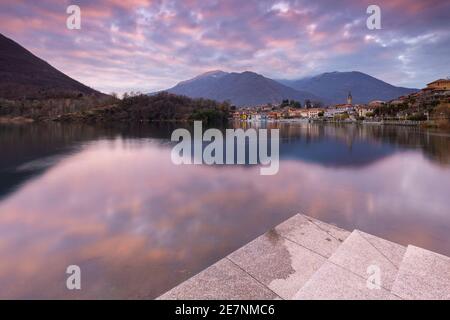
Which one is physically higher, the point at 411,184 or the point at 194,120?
the point at 194,120

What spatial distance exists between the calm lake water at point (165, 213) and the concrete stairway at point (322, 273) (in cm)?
74

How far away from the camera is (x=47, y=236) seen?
558 centimetres

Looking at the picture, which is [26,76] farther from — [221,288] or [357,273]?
[357,273]

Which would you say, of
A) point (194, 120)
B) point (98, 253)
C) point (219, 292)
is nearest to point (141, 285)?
point (219, 292)

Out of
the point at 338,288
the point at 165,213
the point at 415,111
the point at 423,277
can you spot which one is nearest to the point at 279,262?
the point at 338,288

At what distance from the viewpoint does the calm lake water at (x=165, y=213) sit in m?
4.14

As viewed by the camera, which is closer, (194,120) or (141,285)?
(141,285)

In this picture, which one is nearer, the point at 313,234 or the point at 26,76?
the point at 313,234

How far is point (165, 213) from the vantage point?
689 cm

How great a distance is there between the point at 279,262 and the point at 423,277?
5.91 ft

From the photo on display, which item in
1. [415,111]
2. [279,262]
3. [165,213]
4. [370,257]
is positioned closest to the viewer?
[370,257]

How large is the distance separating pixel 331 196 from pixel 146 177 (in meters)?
7.91

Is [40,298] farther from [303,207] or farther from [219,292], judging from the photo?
[303,207]
